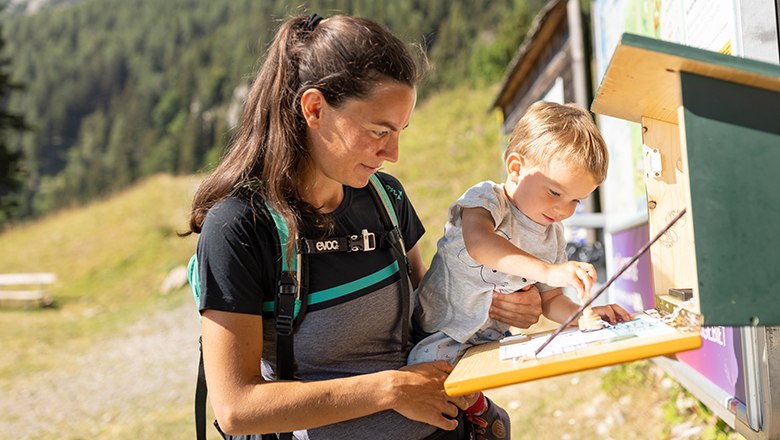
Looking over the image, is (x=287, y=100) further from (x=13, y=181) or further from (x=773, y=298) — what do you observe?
(x=13, y=181)

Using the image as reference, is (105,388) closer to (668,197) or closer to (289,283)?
(289,283)

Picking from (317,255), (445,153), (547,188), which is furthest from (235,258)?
(445,153)

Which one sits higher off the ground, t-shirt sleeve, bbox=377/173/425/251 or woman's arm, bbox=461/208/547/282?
t-shirt sleeve, bbox=377/173/425/251

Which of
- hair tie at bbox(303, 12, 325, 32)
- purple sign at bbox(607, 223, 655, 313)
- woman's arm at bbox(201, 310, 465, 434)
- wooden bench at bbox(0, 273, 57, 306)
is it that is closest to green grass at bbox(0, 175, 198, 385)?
wooden bench at bbox(0, 273, 57, 306)

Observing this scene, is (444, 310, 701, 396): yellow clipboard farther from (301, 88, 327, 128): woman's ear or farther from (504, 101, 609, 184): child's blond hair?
(301, 88, 327, 128): woman's ear

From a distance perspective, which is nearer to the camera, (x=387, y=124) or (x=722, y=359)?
→ (x=387, y=124)

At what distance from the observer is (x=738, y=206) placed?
4.64 ft

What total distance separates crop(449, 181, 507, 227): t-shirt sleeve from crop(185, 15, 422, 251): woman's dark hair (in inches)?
15.7

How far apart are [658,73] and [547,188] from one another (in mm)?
651

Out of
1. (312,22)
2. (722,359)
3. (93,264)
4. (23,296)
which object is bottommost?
(23,296)

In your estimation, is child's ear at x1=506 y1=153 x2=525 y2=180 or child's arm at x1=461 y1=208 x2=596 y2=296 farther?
child's ear at x1=506 y1=153 x2=525 y2=180

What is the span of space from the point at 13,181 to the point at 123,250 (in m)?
3.93

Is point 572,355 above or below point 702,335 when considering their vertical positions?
above

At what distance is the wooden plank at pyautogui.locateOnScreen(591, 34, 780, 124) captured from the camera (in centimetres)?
136
